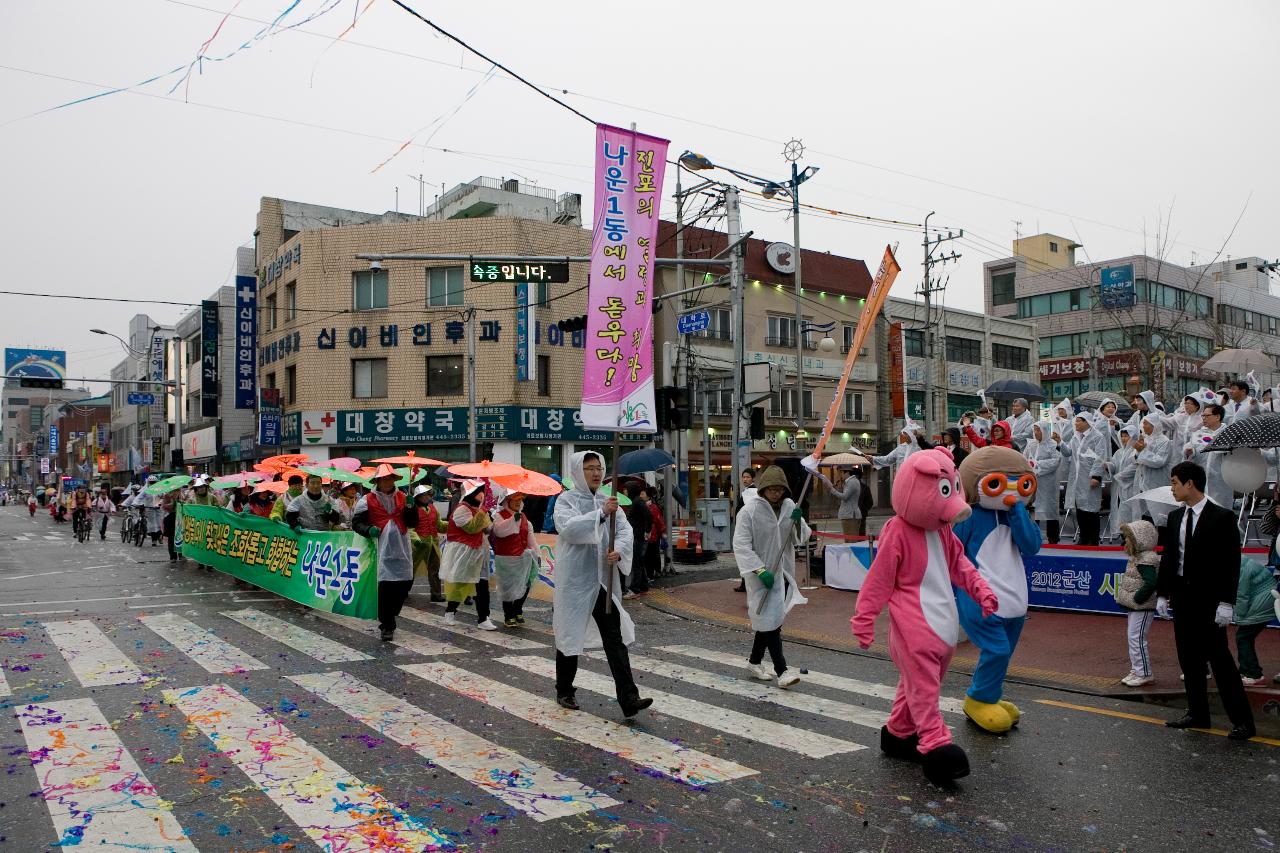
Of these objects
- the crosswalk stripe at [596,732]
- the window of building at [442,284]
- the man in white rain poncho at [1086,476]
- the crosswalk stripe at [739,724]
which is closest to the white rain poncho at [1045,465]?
the man in white rain poncho at [1086,476]

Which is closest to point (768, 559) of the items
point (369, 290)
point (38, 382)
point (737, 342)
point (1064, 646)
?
point (1064, 646)

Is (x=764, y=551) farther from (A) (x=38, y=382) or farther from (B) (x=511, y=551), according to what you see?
(A) (x=38, y=382)

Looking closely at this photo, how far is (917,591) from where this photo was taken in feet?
17.8

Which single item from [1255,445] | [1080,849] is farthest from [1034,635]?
[1080,849]

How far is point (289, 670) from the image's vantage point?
825cm

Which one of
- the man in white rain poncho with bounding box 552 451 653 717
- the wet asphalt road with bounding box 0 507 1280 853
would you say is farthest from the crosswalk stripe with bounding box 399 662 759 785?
the man in white rain poncho with bounding box 552 451 653 717

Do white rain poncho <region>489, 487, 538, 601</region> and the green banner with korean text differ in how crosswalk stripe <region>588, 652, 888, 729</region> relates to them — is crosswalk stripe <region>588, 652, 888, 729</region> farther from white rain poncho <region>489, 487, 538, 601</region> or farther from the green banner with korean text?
the green banner with korean text

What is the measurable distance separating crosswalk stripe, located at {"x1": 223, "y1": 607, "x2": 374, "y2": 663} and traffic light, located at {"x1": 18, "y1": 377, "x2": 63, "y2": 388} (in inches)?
1179

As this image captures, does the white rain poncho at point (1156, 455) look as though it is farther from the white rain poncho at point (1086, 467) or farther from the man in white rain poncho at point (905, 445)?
the man in white rain poncho at point (905, 445)

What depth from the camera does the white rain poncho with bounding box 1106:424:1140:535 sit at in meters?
12.7

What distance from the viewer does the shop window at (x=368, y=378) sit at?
109 feet

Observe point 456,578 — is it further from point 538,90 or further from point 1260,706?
point 1260,706

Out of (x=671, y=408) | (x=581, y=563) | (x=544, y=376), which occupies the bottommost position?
(x=581, y=563)

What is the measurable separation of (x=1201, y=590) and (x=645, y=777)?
376 cm
